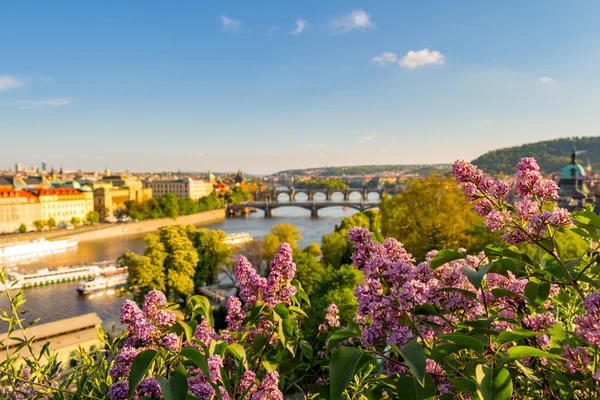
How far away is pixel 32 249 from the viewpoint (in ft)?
140

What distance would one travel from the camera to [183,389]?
49.0 inches

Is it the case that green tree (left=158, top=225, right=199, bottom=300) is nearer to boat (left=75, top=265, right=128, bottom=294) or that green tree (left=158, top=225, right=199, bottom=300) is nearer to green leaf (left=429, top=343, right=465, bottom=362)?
boat (left=75, top=265, right=128, bottom=294)

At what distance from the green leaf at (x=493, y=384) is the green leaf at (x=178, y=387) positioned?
2.55 feet

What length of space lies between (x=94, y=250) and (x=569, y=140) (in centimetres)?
15989

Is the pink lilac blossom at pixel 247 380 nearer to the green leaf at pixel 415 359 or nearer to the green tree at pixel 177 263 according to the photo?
the green leaf at pixel 415 359

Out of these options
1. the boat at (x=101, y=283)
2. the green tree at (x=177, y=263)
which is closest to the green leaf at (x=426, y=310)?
the green tree at (x=177, y=263)

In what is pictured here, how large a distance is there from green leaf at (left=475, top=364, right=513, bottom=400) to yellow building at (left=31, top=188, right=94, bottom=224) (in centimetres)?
6781

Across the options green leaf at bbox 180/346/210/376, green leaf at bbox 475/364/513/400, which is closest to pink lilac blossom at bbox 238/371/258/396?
green leaf at bbox 180/346/210/376

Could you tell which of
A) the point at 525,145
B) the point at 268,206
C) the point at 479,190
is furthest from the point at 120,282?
the point at 525,145

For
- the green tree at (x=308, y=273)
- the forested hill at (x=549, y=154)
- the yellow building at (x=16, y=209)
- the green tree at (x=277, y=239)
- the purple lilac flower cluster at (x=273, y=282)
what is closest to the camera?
the purple lilac flower cluster at (x=273, y=282)

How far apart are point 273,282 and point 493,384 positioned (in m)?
1.27

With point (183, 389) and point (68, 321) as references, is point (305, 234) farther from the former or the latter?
point (183, 389)

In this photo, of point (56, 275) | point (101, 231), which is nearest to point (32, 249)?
point (101, 231)

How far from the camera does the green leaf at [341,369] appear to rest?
110cm
